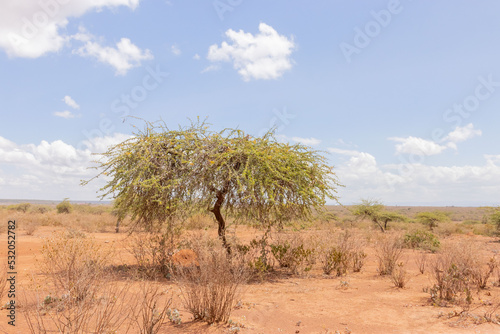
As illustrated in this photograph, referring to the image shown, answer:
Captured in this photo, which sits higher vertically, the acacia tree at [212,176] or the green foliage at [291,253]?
the acacia tree at [212,176]

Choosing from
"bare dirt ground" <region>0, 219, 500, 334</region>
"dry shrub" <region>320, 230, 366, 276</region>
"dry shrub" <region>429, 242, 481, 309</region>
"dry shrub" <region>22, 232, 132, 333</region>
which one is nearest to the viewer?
"dry shrub" <region>22, 232, 132, 333</region>

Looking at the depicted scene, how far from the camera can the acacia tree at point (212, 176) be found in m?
9.94

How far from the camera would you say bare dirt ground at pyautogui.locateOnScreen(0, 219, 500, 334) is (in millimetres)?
5964

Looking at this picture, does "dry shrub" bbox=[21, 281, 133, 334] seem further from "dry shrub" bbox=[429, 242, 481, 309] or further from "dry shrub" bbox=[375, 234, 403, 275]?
"dry shrub" bbox=[375, 234, 403, 275]

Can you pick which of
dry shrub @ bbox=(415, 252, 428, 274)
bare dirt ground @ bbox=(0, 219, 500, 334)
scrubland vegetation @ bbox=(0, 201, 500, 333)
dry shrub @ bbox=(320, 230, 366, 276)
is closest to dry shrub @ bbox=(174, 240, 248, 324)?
scrubland vegetation @ bbox=(0, 201, 500, 333)

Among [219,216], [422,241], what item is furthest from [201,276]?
[422,241]

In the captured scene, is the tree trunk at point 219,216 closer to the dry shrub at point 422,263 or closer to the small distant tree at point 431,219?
the dry shrub at point 422,263

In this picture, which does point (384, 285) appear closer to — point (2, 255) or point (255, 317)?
point (255, 317)

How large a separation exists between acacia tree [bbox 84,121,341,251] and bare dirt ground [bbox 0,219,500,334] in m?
2.27

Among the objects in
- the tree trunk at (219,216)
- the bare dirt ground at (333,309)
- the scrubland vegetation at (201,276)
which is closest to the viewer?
the scrubland vegetation at (201,276)

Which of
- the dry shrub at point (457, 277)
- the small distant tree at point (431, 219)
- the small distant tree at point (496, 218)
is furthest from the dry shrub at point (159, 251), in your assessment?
the small distant tree at point (431, 219)

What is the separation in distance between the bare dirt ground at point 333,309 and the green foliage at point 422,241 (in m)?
7.89

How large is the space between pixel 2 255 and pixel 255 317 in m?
13.0

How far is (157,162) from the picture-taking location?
411 inches
